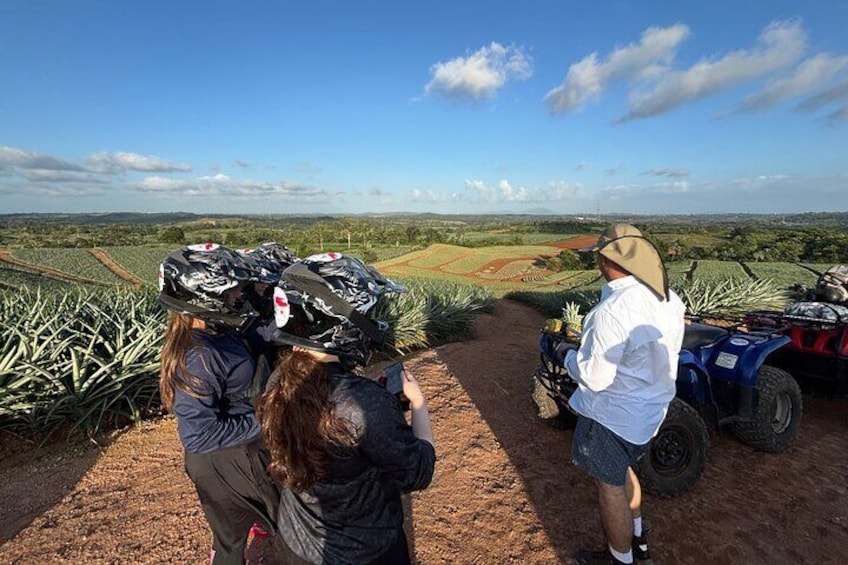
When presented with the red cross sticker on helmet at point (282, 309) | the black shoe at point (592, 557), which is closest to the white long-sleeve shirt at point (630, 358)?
the black shoe at point (592, 557)

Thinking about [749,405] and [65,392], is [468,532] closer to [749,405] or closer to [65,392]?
[749,405]

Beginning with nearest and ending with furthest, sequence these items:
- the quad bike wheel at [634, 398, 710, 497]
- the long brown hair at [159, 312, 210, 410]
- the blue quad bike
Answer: the long brown hair at [159, 312, 210, 410], the quad bike wheel at [634, 398, 710, 497], the blue quad bike

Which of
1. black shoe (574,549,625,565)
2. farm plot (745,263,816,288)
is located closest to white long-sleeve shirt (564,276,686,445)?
black shoe (574,549,625,565)

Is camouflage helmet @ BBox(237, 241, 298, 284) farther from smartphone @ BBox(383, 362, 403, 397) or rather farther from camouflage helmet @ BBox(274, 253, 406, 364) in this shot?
smartphone @ BBox(383, 362, 403, 397)

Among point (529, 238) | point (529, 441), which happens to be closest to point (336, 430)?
point (529, 441)

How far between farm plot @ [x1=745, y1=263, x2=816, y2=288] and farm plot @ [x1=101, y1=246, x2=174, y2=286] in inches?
899

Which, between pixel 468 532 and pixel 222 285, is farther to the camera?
pixel 468 532

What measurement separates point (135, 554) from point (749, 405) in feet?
15.1

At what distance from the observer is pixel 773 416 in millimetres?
3629

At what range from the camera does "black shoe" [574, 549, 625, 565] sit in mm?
2398

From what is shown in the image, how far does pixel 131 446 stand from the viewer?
12.5 ft

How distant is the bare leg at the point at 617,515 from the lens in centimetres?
216

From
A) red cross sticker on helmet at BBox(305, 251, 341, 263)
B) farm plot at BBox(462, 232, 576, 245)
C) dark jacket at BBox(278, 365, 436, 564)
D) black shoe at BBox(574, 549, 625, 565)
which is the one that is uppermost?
red cross sticker on helmet at BBox(305, 251, 341, 263)

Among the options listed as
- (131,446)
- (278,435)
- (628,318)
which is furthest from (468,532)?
(131,446)
